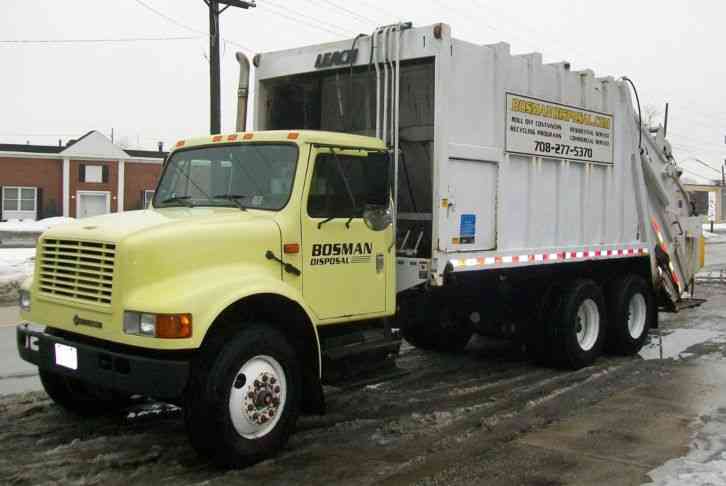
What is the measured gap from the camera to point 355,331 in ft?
20.9

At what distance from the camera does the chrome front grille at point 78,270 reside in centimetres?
509

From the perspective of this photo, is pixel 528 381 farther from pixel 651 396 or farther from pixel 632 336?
pixel 632 336

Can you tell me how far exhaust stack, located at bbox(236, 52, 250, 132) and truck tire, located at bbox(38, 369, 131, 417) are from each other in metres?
2.83

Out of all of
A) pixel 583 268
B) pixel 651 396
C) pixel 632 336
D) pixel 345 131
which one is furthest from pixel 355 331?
pixel 632 336

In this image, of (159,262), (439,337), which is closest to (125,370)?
(159,262)

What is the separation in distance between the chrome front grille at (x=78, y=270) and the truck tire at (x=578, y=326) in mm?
5126

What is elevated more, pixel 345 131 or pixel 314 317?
pixel 345 131

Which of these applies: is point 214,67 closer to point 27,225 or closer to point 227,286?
point 227,286

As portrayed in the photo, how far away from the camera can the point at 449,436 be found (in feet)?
19.6

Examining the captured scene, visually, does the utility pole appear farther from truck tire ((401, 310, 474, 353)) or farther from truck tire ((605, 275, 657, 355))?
truck tire ((605, 275, 657, 355))

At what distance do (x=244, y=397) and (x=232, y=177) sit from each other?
6.14ft

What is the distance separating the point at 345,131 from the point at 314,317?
2393 millimetres

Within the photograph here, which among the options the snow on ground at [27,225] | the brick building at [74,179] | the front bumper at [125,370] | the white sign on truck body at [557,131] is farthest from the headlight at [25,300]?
the brick building at [74,179]

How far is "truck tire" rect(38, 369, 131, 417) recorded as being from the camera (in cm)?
622
